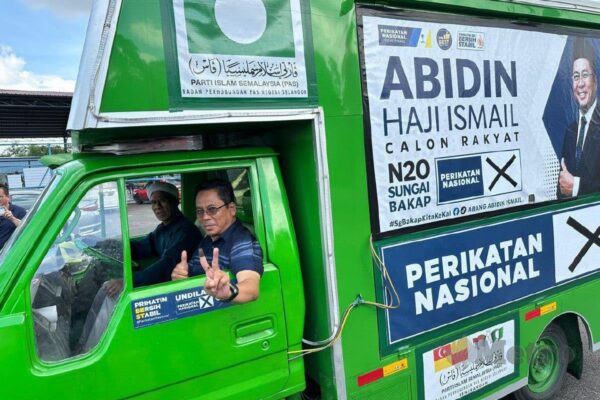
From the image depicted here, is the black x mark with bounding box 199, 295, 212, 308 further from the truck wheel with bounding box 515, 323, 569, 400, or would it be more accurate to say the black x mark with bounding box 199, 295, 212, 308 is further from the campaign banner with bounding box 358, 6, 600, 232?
the truck wheel with bounding box 515, 323, 569, 400

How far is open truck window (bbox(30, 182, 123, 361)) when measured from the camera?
197cm

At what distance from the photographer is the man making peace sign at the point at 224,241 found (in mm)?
2171

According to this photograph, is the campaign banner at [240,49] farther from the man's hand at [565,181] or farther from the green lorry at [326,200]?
the man's hand at [565,181]

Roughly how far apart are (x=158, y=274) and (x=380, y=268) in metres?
1.26

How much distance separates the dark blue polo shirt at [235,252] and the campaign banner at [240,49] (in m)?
0.70

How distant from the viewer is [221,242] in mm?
2371

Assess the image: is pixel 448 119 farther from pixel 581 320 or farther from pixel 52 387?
pixel 52 387

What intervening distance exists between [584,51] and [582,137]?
0.69 metres

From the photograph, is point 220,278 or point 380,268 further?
point 380,268

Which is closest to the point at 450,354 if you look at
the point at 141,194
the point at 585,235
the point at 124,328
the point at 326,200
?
the point at 326,200

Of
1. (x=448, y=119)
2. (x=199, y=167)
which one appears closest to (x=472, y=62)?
(x=448, y=119)

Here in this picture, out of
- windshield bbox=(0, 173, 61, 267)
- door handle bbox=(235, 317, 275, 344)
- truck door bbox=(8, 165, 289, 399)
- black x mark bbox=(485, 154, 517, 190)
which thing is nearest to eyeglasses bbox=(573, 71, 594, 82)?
black x mark bbox=(485, 154, 517, 190)

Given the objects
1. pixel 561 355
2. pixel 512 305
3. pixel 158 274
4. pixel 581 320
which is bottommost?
pixel 561 355

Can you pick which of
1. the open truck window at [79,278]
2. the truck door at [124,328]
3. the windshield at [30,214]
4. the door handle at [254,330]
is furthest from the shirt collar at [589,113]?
the windshield at [30,214]
